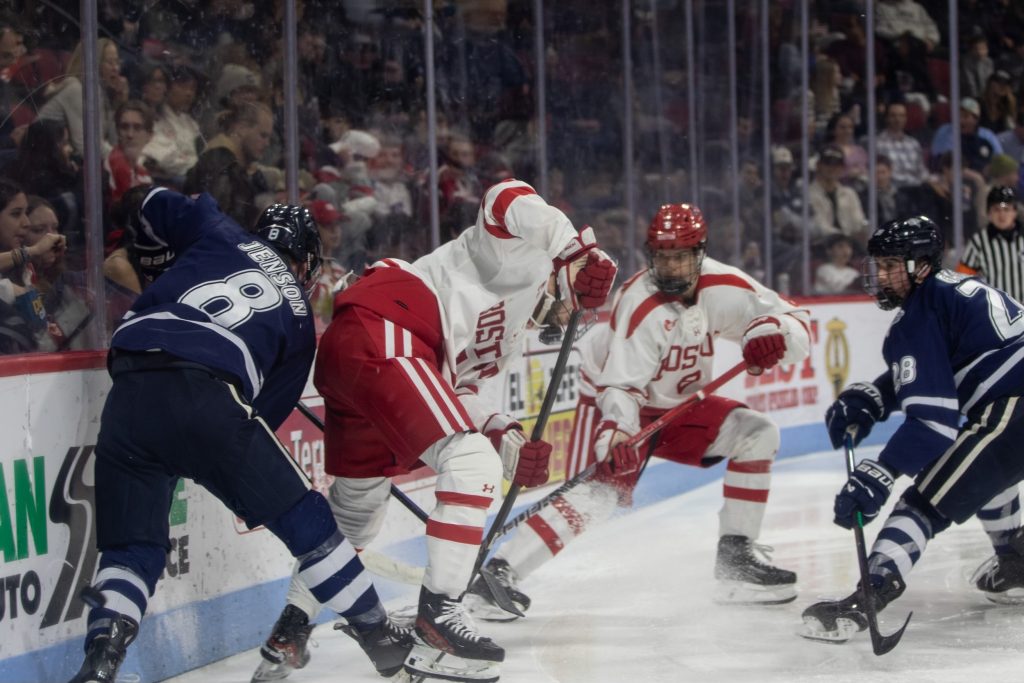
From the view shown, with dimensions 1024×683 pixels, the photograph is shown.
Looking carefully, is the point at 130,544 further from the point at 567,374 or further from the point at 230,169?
the point at 567,374

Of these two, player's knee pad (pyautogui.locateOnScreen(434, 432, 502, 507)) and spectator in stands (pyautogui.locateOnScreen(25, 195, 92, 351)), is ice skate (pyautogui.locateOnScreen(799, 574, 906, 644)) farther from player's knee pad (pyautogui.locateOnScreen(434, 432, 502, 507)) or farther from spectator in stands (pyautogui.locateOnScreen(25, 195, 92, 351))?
spectator in stands (pyautogui.locateOnScreen(25, 195, 92, 351))

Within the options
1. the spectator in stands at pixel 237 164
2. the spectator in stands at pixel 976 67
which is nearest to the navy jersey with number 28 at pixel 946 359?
the spectator in stands at pixel 237 164

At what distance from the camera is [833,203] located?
22.4 feet

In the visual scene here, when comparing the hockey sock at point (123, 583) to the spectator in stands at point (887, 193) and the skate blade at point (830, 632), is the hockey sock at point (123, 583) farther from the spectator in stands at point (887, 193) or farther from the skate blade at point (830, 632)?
the spectator in stands at point (887, 193)

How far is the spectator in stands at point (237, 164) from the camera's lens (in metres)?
3.33

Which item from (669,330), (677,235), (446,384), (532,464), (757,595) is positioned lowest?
(757,595)

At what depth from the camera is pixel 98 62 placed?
287cm

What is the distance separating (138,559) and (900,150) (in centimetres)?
585

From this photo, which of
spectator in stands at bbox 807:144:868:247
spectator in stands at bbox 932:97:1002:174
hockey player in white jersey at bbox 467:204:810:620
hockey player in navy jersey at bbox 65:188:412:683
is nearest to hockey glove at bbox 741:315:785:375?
hockey player in white jersey at bbox 467:204:810:620

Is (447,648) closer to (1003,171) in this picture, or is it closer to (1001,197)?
(1001,197)

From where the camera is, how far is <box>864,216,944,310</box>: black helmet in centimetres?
296

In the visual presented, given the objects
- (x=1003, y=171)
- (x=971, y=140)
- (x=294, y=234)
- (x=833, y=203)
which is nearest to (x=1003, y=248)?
(x=833, y=203)

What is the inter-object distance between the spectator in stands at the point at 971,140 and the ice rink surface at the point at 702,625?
3.67m

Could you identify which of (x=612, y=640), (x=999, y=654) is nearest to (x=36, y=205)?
(x=612, y=640)
